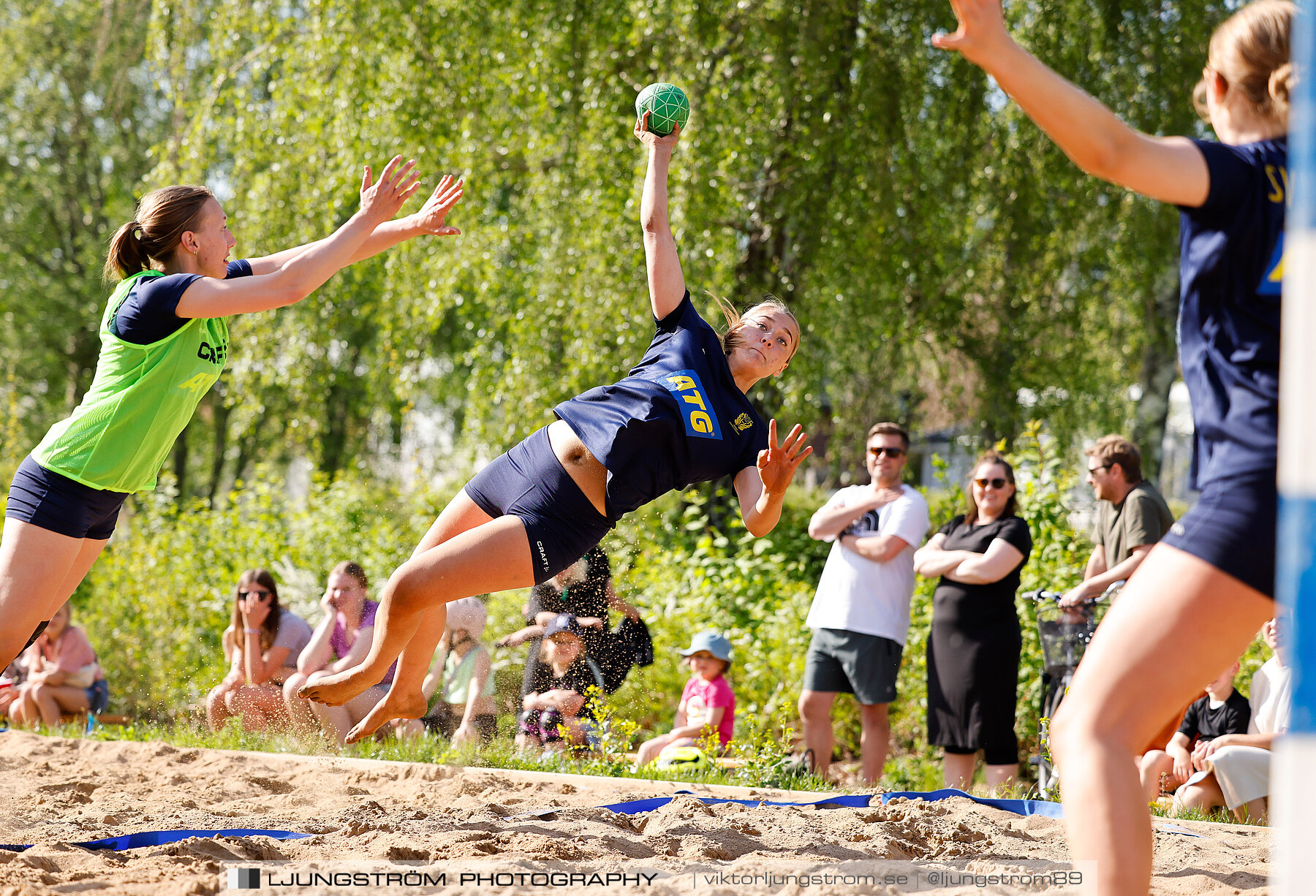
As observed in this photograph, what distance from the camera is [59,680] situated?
24.8ft

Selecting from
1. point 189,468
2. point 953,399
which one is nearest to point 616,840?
point 953,399

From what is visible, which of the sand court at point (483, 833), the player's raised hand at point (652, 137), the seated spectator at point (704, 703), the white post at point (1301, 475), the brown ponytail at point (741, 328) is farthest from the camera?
the seated spectator at point (704, 703)

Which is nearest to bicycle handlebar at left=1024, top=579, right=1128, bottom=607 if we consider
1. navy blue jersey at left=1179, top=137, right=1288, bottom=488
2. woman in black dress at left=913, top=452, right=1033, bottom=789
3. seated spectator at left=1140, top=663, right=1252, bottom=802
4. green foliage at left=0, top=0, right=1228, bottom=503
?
woman in black dress at left=913, top=452, right=1033, bottom=789

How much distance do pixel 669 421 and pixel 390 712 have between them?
1.59m

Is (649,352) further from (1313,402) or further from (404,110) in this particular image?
(404,110)

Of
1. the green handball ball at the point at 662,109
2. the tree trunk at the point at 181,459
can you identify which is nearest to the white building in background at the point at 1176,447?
the green handball ball at the point at 662,109

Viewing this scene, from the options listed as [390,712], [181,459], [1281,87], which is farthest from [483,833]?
[181,459]

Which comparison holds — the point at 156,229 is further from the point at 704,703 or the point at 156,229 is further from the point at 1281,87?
the point at 704,703

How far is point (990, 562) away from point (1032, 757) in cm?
183

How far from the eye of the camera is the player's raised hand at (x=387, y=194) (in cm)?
368

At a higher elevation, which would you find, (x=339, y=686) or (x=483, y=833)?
(x=339, y=686)

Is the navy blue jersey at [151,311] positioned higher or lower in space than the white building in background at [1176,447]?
lower

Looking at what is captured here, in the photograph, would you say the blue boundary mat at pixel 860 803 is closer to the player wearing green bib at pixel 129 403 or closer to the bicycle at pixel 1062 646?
the bicycle at pixel 1062 646

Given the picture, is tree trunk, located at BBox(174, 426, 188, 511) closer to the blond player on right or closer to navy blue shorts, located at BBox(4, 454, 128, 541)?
navy blue shorts, located at BBox(4, 454, 128, 541)
